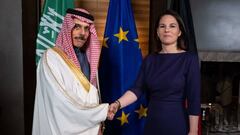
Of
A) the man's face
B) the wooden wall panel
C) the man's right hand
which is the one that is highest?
the wooden wall panel

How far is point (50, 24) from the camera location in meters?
2.46

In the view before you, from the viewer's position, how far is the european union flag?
2.43 metres

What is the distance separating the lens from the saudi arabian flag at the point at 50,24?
96.1 inches

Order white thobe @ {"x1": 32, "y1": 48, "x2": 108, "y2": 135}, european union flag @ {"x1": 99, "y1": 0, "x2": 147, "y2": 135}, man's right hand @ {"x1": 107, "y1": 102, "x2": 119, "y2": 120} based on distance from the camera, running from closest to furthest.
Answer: white thobe @ {"x1": 32, "y1": 48, "x2": 108, "y2": 135} → man's right hand @ {"x1": 107, "y1": 102, "x2": 119, "y2": 120} → european union flag @ {"x1": 99, "y1": 0, "x2": 147, "y2": 135}

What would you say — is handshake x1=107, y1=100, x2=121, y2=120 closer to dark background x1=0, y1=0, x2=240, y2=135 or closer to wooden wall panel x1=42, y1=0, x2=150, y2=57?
dark background x1=0, y1=0, x2=240, y2=135

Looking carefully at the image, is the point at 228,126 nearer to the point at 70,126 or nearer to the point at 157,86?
the point at 157,86

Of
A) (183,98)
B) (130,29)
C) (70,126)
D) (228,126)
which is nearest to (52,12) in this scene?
(130,29)

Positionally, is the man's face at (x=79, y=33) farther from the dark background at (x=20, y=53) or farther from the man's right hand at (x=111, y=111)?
the dark background at (x=20, y=53)

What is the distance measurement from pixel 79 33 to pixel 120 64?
75 centimetres

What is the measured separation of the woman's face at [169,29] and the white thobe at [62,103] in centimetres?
58

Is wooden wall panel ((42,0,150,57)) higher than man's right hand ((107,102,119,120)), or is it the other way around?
wooden wall panel ((42,0,150,57))

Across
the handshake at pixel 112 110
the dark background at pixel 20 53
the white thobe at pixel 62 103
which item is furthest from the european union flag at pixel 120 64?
the white thobe at pixel 62 103

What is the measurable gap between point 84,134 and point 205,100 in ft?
6.44

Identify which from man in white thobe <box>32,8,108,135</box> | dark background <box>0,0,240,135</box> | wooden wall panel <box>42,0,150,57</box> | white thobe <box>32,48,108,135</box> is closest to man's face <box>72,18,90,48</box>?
man in white thobe <box>32,8,108,135</box>
